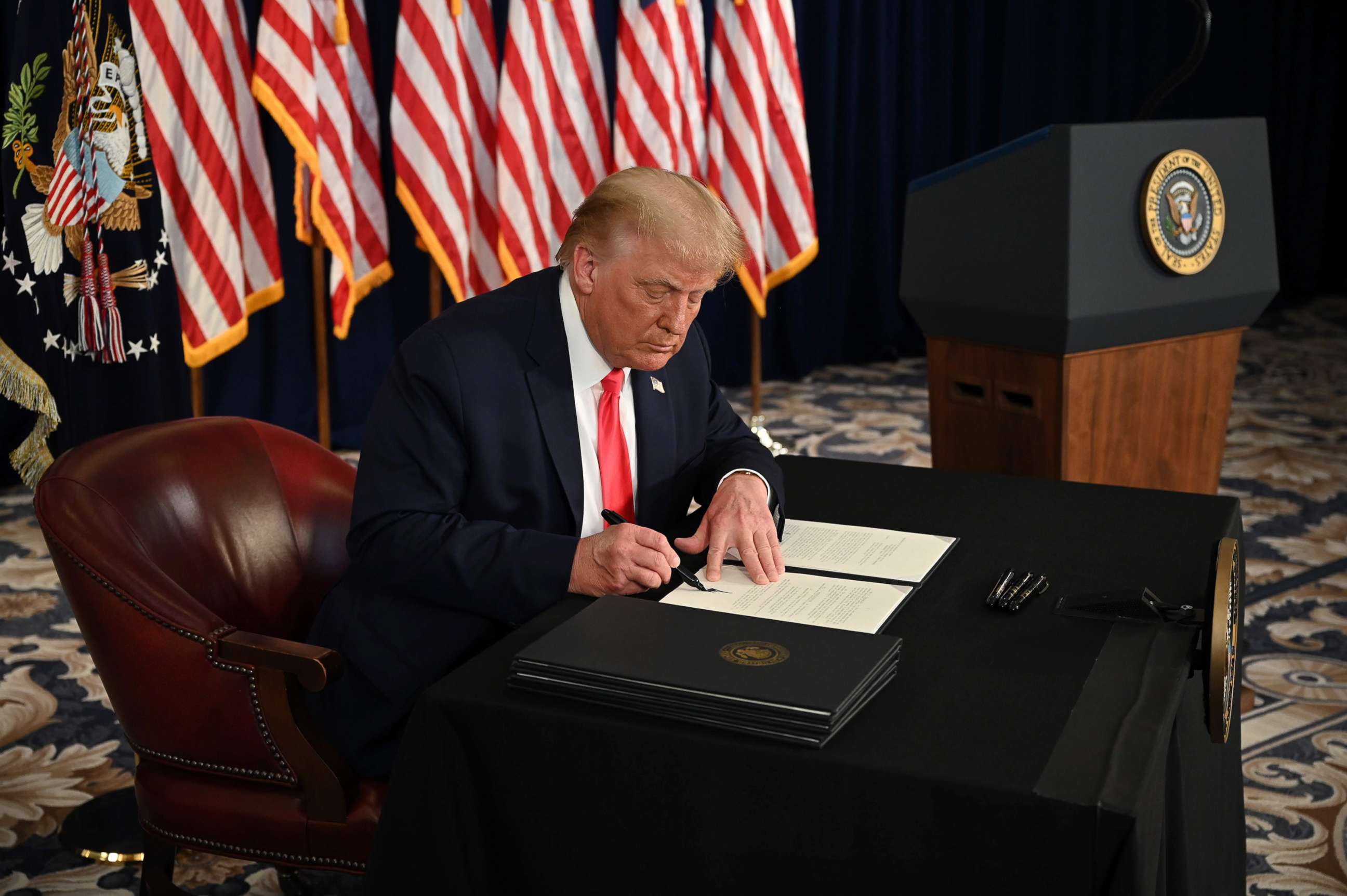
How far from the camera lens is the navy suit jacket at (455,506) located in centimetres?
164

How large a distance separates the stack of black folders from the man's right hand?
0.13 m

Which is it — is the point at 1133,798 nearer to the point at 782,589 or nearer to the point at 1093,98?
the point at 782,589

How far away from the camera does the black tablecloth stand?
111cm

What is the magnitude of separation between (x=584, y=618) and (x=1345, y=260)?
10722 millimetres

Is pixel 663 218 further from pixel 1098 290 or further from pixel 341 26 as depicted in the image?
pixel 341 26

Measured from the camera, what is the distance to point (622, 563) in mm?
1561

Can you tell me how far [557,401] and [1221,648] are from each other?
36.8 inches

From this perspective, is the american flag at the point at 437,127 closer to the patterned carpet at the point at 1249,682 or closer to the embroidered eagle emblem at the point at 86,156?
the embroidered eagle emblem at the point at 86,156

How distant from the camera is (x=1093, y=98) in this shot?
8.27 meters

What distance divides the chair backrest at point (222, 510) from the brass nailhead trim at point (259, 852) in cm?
31

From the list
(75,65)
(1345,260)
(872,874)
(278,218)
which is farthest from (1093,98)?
(872,874)

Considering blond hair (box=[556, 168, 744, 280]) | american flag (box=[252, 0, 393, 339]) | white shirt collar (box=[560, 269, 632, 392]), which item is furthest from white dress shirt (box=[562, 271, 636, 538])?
american flag (box=[252, 0, 393, 339])

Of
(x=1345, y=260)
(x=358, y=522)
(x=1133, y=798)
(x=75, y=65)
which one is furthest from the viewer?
(x=1345, y=260)

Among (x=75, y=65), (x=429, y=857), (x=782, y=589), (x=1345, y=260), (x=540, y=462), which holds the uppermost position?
(x=75, y=65)
